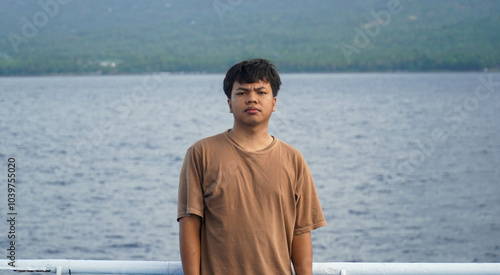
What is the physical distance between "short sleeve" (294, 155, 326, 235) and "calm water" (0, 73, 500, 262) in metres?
10.7

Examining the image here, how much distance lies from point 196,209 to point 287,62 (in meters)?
109

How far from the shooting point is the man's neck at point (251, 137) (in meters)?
2.10

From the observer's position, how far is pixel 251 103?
6.81 ft

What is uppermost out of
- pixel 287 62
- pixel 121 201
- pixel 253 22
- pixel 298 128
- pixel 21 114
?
pixel 253 22

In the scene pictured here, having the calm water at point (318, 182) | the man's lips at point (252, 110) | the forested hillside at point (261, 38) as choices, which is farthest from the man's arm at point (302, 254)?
the forested hillside at point (261, 38)

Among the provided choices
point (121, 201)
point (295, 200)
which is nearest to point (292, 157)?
point (295, 200)

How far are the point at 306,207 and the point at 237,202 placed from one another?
0.87ft

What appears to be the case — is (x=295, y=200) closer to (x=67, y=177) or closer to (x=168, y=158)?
(x=67, y=177)

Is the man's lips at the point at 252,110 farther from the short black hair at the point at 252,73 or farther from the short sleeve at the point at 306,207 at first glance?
the short sleeve at the point at 306,207

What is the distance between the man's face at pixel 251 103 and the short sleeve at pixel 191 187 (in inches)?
7.9

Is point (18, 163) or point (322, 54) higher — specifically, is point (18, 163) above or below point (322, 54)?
below

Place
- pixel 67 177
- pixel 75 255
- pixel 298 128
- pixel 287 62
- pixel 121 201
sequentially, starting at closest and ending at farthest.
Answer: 1. pixel 75 255
2. pixel 121 201
3. pixel 67 177
4. pixel 298 128
5. pixel 287 62

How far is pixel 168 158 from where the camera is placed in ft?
92.0

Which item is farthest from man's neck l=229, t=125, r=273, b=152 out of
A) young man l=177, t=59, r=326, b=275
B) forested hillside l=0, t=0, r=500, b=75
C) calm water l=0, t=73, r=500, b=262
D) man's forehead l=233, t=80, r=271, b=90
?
forested hillside l=0, t=0, r=500, b=75
